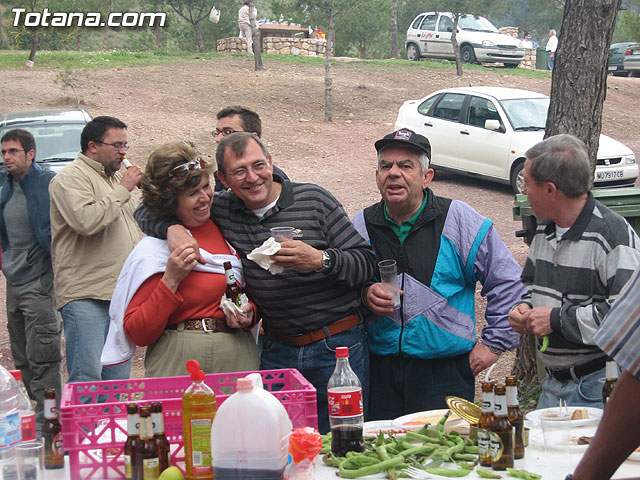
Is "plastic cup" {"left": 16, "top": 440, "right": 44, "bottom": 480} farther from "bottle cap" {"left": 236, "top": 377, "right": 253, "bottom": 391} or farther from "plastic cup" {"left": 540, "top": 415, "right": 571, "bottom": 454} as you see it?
"plastic cup" {"left": 540, "top": 415, "right": 571, "bottom": 454}

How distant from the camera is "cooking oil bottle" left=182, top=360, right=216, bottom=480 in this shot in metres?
2.88

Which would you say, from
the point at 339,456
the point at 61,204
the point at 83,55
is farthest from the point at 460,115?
the point at 83,55

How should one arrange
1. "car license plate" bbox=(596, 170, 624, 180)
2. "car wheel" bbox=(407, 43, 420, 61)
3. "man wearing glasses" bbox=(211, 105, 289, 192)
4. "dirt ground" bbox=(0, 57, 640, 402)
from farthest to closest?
"car wheel" bbox=(407, 43, 420, 61), "dirt ground" bbox=(0, 57, 640, 402), "car license plate" bbox=(596, 170, 624, 180), "man wearing glasses" bbox=(211, 105, 289, 192)

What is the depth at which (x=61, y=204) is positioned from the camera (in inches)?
219

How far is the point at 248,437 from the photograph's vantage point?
279 centimetres

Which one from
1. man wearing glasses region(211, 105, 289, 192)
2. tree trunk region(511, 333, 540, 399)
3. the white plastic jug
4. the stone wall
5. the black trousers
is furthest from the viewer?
the stone wall

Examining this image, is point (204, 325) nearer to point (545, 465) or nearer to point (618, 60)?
point (545, 465)

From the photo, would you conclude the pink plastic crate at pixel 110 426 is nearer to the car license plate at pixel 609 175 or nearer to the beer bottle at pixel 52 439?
the beer bottle at pixel 52 439

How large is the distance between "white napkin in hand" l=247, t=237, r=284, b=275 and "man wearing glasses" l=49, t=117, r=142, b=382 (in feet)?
6.96

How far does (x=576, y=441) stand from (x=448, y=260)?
1.19m

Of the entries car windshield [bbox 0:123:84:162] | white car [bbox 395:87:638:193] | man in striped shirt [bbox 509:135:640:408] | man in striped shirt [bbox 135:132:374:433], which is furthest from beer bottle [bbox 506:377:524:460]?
white car [bbox 395:87:638:193]

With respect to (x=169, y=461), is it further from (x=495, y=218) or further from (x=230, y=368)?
(x=495, y=218)

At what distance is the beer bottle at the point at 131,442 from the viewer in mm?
2889

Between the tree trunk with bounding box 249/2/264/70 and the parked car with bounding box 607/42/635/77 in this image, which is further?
the parked car with bounding box 607/42/635/77
